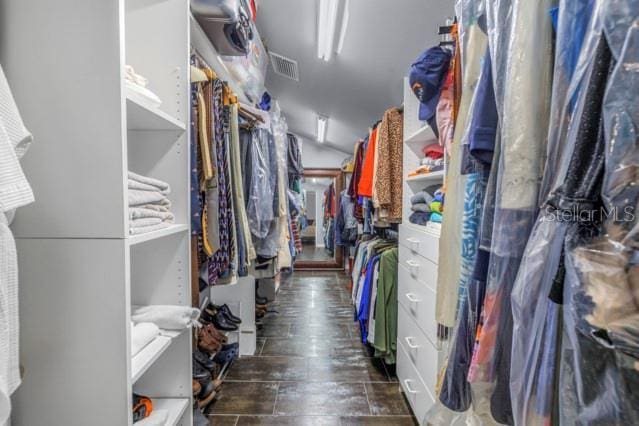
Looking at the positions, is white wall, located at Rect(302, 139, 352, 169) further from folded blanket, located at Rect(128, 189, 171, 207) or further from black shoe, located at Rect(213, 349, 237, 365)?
folded blanket, located at Rect(128, 189, 171, 207)

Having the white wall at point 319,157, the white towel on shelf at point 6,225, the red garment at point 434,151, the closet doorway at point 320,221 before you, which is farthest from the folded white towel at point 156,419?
the white wall at point 319,157

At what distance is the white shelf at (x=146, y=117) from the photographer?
80 cm

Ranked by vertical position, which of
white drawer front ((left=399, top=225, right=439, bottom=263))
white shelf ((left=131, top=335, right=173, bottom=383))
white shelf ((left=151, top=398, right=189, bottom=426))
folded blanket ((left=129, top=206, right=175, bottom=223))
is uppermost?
folded blanket ((left=129, top=206, right=175, bottom=223))

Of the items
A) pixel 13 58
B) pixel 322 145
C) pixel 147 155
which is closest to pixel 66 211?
pixel 13 58

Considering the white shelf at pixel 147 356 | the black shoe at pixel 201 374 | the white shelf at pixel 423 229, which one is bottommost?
the black shoe at pixel 201 374

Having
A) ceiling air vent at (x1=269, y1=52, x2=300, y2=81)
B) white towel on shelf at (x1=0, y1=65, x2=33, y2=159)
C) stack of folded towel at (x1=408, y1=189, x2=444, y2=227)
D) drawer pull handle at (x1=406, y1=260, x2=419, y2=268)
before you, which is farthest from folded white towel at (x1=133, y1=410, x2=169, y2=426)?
ceiling air vent at (x1=269, y1=52, x2=300, y2=81)

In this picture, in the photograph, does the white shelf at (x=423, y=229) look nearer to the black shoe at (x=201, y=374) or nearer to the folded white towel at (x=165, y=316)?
the folded white towel at (x=165, y=316)

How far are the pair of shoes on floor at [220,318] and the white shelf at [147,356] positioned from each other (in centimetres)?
121

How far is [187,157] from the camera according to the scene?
1.10 m

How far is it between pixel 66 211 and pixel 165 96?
22.1 inches

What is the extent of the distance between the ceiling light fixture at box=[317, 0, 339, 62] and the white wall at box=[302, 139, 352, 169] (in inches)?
133

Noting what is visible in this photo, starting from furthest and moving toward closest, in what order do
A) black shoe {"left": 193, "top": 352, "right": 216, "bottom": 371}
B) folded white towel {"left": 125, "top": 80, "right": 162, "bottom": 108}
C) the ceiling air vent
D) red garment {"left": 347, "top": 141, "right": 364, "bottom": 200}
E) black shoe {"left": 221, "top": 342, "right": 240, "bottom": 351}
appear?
1. the ceiling air vent
2. red garment {"left": 347, "top": 141, "right": 364, "bottom": 200}
3. black shoe {"left": 221, "top": 342, "right": 240, "bottom": 351}
4. black shoe {"left": 193, "top": 352, "right": 216, "bottom": 371}
5. folded white towel {"left": 125, "top": 80, "right": 162, "bottom": 108}

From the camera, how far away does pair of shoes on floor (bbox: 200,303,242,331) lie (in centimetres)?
216

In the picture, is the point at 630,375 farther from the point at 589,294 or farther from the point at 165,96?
the point at 165,96
